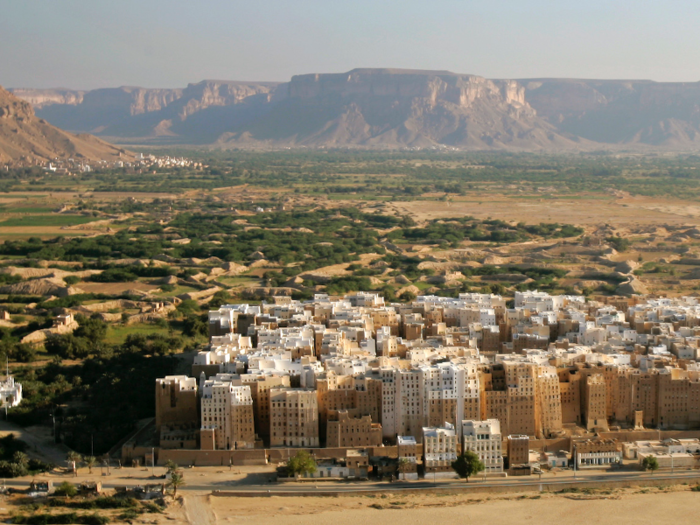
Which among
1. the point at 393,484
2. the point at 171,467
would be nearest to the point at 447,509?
the point at 393,484

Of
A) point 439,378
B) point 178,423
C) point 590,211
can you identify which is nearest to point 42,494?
point 178,423

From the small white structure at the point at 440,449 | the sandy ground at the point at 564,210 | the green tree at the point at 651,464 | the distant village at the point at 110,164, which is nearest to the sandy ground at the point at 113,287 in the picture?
the small white structure at the point at 440,449

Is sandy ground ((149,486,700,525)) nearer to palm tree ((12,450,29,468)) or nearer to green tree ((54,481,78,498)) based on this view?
green tree ((54,481,78,498))

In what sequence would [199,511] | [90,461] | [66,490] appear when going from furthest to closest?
[90,461] → [66,490] → [199,511]

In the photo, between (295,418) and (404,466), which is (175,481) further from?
(404,466)

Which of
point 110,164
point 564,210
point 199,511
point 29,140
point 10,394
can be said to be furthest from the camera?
point 110,164

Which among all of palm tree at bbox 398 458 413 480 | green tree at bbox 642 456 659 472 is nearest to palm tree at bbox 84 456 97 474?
palm tree at bbox 398 458 413 480

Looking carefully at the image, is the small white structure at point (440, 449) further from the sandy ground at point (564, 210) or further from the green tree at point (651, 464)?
the sandy ground at point (564, 210)
